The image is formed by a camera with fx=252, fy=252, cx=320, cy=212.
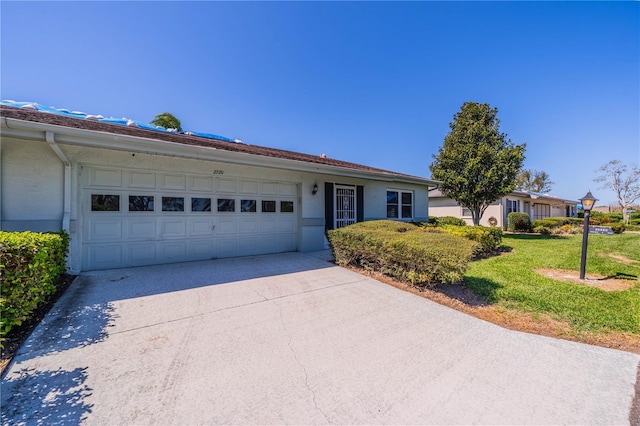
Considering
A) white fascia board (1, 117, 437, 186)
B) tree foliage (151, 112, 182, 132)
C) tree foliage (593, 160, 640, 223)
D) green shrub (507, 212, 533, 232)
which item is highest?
tree foliage (151, 112, 182, 132)

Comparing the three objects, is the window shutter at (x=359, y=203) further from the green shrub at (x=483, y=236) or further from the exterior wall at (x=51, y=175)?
the exterior wall at (x=51, y=175)

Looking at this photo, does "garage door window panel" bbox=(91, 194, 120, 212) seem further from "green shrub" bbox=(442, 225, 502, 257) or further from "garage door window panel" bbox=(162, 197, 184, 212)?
"green shrub" bbox=(442, 225, 502, 257)

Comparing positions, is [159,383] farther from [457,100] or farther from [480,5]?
[457,100]

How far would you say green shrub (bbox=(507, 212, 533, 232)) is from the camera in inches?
729

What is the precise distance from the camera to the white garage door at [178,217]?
5992 mm

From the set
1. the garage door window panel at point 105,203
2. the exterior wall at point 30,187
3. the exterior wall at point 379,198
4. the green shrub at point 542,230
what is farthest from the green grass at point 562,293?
the green shrub at point 542,230

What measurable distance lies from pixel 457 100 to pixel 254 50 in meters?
11.1

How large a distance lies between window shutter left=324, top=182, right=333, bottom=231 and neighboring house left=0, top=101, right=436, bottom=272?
0.13ft

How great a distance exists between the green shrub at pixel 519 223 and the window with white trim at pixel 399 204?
463 inches

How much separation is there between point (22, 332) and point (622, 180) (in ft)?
168

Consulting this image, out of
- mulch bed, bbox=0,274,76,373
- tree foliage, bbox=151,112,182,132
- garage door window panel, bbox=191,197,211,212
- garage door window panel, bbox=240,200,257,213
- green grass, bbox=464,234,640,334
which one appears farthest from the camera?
tree foliage, bbox=151,112,182,132

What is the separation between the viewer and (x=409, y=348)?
9.87ft

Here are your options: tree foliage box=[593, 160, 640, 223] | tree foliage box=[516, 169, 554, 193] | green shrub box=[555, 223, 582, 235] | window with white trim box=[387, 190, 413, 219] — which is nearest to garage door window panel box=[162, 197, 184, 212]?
window with white trim box=[387, 190, 413, 219]

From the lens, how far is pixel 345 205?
10.1 meters
